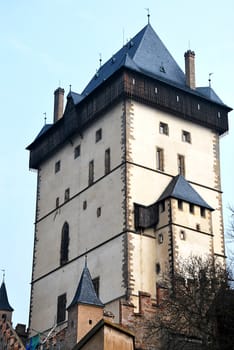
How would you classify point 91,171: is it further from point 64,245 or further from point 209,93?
point 209,93

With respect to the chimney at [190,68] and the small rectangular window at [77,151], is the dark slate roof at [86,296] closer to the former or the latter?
the small rectangular window at [77,151]

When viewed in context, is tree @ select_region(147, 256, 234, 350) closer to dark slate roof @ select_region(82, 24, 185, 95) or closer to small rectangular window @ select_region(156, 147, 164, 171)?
small rectangular window @ select_region(156, 147, 164, 171)

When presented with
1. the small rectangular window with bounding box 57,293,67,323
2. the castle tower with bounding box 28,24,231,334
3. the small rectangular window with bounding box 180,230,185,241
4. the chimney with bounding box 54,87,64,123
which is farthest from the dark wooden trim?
the small rectangular window with bounding box 57,293,67,323

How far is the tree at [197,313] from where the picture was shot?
22.0m

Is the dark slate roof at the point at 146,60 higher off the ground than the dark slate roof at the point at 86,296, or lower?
higher

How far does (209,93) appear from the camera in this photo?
40156mm

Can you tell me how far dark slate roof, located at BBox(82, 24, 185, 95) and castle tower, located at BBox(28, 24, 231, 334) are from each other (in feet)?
0.26

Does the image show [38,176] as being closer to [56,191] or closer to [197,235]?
[56,191]

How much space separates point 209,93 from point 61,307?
42.2 feet

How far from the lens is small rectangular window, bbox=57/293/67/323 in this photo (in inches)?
1458

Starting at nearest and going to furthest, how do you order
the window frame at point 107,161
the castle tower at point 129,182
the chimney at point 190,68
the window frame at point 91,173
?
1. the castle tower at point 129,182
2. the window frame at point 107,161
3. the window frame at point 91,173
4. the chimney at point 190,68

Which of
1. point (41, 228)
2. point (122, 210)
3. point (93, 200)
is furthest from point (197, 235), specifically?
point (41, 228)

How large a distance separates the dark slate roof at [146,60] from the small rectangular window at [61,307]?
426 inches

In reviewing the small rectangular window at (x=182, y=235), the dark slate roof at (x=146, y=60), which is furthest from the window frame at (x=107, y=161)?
the small rectangular window at (x=182, y=235)
